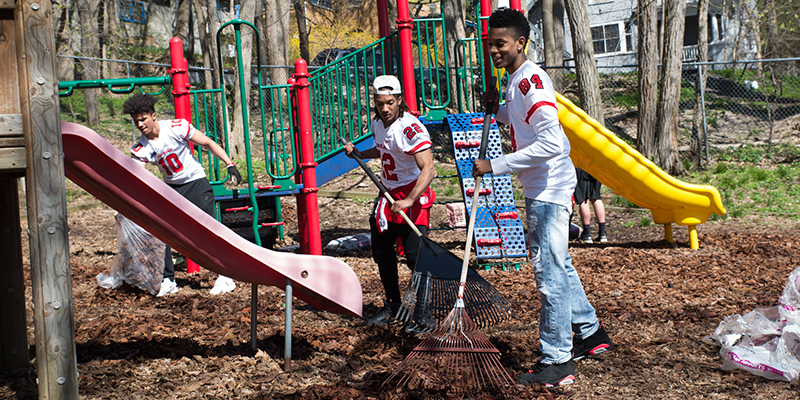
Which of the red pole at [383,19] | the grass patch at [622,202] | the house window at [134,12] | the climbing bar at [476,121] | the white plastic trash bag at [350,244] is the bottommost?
the white plastic trash bag at [350,244]

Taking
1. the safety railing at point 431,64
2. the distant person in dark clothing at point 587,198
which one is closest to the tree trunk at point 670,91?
the safety railing at point 431,64

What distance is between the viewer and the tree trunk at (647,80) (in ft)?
38.5

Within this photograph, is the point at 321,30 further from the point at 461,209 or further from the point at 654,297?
the point at 654,297

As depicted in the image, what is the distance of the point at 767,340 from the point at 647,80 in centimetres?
909

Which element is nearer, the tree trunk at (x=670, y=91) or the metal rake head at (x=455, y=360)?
the metal rake head at (x=455, y=360)

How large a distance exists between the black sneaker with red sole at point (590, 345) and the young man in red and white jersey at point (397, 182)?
0.99m

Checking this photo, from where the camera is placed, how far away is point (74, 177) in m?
3.22

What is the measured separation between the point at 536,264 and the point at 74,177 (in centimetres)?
248

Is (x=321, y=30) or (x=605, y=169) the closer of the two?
(x=605, y=169)

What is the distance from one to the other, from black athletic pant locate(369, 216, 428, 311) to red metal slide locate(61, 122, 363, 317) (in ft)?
2.45

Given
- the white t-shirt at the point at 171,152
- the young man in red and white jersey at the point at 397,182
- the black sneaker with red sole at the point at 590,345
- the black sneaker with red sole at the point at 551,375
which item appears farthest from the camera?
the white t-shirt at the point at 171,152

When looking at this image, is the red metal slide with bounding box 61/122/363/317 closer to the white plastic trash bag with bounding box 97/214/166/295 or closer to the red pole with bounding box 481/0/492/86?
the white plastic trash bag with bounding box 97/214/166/295

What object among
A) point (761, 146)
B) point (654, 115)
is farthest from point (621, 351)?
point (761, 146)

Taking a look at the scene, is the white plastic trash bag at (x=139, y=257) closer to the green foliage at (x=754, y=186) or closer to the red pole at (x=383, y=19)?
the red pole at (x=383, y=19)
